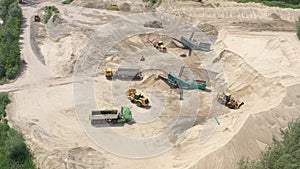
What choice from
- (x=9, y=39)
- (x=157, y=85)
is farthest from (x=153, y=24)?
(x=9, y=39)

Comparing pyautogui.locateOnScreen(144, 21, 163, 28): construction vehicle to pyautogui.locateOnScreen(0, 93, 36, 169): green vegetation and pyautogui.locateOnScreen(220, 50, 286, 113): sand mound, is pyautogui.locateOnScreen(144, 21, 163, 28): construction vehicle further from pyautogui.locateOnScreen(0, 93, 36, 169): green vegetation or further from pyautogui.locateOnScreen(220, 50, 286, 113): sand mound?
pyautogui.locateOnScreen(0, 93, 36, 169): green vegetation

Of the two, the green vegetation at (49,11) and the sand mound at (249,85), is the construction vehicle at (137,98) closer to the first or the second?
the sand mound at (249,85)

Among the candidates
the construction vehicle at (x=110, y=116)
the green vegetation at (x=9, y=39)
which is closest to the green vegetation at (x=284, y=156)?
the construction vehicle at (x=110, y=116)

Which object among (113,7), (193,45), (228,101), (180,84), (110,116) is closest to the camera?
(110,116)

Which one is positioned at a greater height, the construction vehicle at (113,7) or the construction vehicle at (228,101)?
the construction vehicle at (113,7)

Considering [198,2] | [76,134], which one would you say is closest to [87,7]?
[198,2]

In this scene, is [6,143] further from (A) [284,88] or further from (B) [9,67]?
(A) [284,88]

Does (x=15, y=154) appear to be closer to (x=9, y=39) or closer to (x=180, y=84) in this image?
(x=180, y=84)

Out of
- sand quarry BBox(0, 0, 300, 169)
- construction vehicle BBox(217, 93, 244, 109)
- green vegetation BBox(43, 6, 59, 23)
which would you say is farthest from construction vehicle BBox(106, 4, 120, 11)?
construction vehicle BBox(217, 93, 244, 109)
